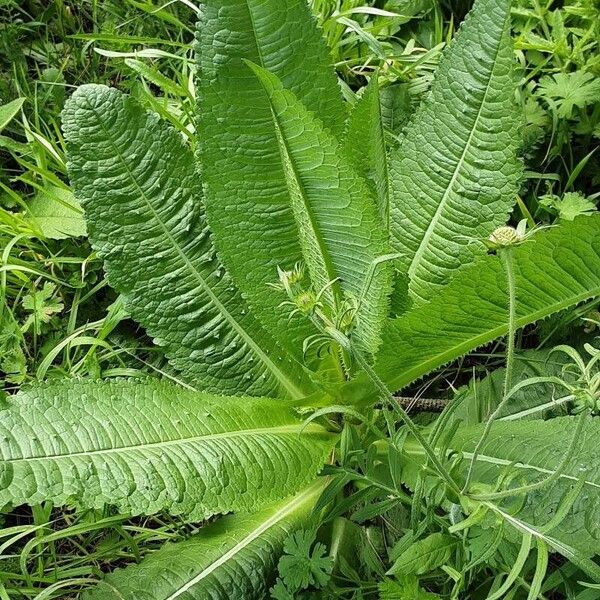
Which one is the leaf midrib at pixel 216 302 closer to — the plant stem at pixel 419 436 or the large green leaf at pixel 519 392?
the large green leaf at pixel 519 392

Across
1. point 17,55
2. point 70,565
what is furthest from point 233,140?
point 17,55

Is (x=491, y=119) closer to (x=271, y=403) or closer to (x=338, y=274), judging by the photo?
(x=338, y=274)

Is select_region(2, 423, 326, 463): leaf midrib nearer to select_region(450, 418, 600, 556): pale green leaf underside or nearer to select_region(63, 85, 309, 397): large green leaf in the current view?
select_region(63, 85, 309, 397): large green leaf

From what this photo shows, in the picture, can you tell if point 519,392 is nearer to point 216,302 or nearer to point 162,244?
point 216,302

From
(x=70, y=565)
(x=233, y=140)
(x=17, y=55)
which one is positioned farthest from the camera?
(x=17, y=55)

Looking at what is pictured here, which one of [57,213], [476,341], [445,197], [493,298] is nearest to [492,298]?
[493,298]
